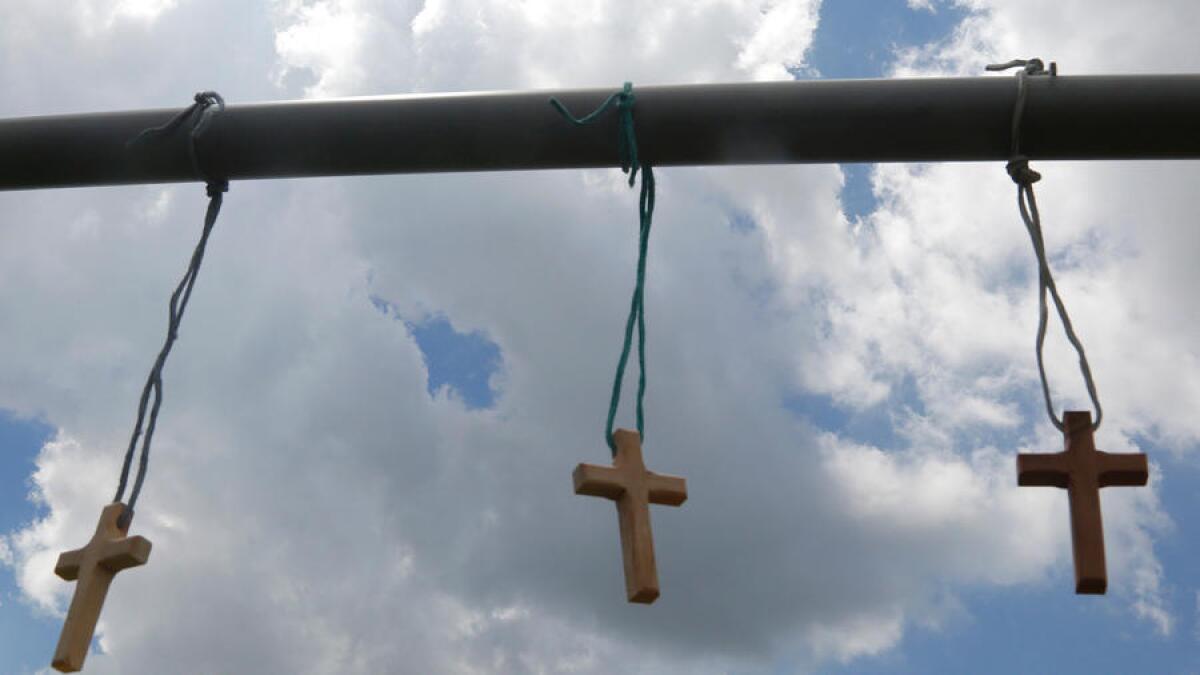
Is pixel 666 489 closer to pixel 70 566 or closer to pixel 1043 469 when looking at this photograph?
pixel 1043 469

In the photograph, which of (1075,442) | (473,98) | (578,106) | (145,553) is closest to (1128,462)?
(1075,442)

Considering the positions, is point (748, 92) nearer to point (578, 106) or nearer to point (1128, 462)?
point (578, 106)

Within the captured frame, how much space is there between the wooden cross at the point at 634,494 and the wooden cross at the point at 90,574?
110cm

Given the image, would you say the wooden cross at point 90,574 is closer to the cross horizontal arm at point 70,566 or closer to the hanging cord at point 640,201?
the cross horizontal arm at point 70,566

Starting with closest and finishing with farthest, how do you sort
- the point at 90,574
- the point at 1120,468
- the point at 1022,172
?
1. the point at 1120,468
2. the point at 90,574
3. the point at 1022,172

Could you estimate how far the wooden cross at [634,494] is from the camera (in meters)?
2.99

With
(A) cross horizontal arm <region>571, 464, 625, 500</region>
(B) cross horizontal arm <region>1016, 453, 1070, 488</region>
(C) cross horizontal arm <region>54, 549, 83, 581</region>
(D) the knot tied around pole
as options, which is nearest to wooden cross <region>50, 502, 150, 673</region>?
(C) cross horizontal arm <region>54, 549, 83, 581</region>

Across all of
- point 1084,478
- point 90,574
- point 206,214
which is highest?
point 206,214

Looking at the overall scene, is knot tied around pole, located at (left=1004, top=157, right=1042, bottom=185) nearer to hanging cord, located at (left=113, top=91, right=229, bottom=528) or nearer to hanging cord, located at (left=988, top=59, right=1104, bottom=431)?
hanging cord, located at (left=988, top=59, right=1104, bottom=431)

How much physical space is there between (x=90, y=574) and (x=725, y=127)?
6.32ft

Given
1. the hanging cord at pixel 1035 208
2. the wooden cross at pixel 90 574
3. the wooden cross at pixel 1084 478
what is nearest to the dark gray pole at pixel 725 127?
the hanging cord at pixel 1035 208

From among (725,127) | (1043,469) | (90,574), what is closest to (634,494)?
(1043,469)

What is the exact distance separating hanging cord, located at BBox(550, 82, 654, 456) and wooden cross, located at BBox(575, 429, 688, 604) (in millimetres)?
152

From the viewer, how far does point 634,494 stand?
10.00ft
